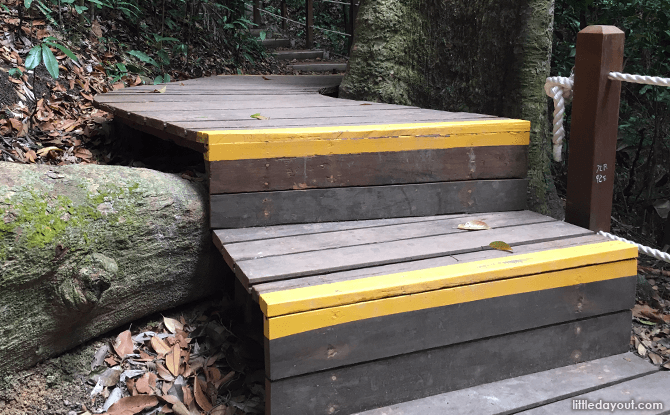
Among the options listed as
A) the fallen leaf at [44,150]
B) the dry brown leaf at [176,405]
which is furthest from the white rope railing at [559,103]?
the fallen leaf at [44,150]

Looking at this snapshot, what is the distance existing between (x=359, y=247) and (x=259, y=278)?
0.40 m

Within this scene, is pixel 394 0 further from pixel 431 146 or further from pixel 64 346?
pixel 64 346

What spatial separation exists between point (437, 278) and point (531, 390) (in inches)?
18.1

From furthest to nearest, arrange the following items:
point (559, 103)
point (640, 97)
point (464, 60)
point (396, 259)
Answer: point (640, 97)
point (464, 60)
point (559, 103)
point (396, 259)

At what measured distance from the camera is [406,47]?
11.6 ft

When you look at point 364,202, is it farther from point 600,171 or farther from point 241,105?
point 241,105

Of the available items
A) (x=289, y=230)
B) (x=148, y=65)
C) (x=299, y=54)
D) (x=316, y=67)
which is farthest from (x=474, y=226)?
(x=299, y=54)

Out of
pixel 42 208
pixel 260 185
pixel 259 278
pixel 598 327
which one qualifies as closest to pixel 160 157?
pixel 260 185

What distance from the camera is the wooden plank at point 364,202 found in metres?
1.99

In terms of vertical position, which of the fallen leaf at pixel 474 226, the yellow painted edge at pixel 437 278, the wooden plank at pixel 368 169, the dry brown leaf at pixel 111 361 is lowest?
the dry brown leaf at pixel 111 361

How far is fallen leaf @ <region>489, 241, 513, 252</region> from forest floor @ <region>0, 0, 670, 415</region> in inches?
34.2

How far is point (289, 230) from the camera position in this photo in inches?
78.2

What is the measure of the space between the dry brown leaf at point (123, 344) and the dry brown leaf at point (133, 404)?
0.22 meters

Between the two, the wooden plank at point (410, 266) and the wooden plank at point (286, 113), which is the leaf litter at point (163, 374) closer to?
the wooden plank at point (410, 266)
